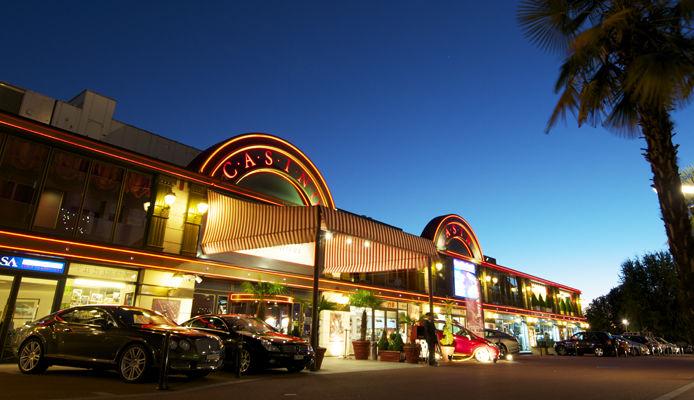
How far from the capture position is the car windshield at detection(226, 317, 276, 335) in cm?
1225

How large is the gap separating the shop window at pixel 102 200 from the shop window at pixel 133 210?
1.01 feet

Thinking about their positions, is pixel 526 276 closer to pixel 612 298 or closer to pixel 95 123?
pixel 612 298

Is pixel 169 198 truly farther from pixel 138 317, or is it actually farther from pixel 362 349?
pixel 362 349

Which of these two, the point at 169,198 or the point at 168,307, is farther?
the point at 169,198

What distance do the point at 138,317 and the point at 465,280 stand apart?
93.7 feet

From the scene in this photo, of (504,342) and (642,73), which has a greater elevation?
(642,73)

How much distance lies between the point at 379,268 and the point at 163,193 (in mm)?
10920

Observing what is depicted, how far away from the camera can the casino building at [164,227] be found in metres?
13.8

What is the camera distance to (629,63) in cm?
734

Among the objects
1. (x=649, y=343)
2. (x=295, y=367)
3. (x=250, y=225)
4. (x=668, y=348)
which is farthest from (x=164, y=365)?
(x=668, y=348)

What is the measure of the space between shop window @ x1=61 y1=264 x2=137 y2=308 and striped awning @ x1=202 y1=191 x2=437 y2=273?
9.92 feet

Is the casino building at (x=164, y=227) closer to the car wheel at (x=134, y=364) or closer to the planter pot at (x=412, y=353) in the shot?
the planter pot at (x=412, y=353)

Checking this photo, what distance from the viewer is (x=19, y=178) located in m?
14.2

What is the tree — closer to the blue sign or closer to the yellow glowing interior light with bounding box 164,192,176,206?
the yellow glowing interior light with bounding box 164,192,176,206
